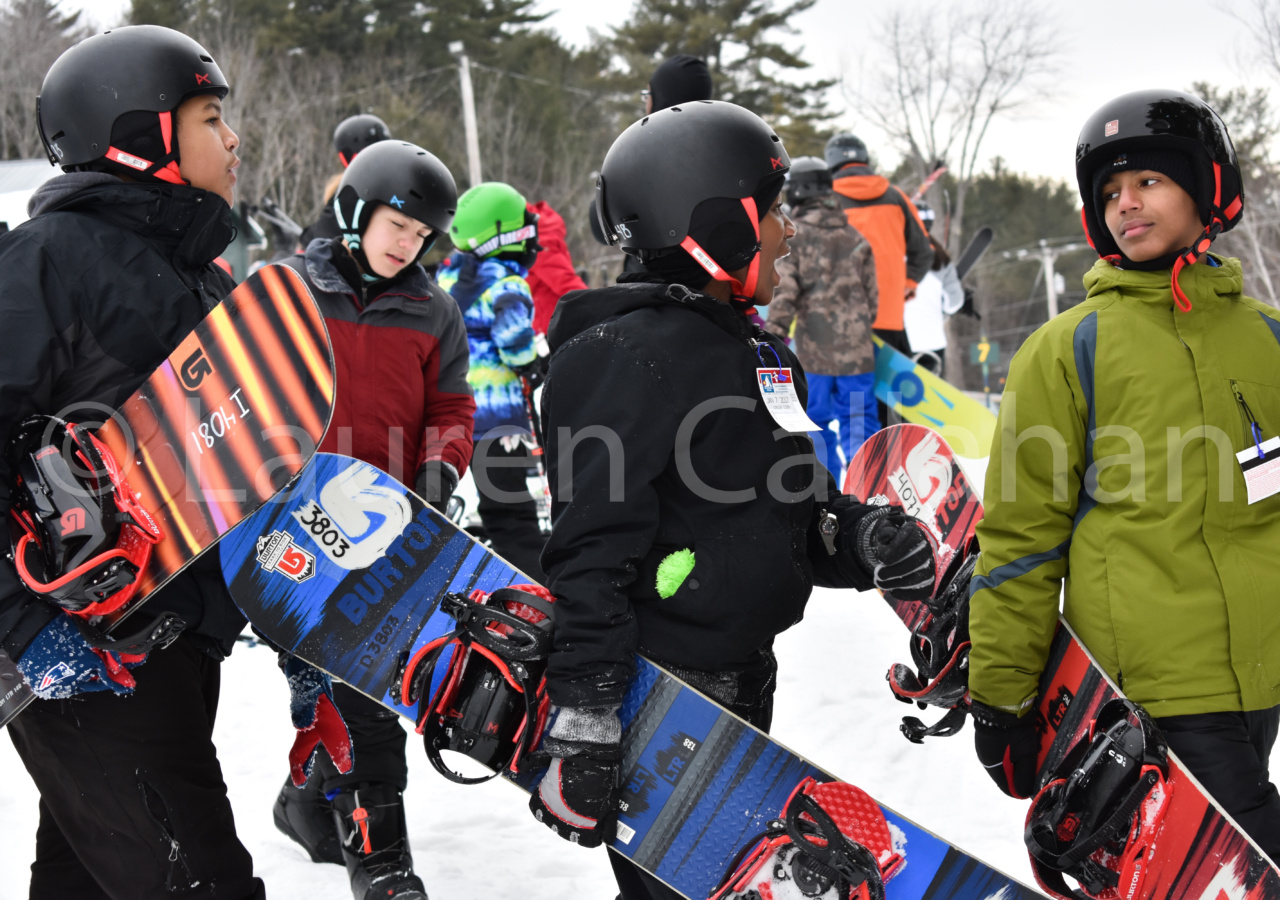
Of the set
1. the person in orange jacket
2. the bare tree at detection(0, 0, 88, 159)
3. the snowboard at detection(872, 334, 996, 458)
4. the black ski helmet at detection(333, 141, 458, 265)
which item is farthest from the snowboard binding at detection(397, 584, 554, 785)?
the bare tree at detection(0, 0, 88, 159)

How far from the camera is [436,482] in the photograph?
10.7ft

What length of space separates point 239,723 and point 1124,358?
405 centimetres

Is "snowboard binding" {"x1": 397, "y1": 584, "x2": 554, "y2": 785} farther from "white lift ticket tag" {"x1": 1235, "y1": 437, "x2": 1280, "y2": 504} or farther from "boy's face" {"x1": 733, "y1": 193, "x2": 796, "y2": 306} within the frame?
"white lift ticket tag" {"x1": 1235, "y1": 437, "x2": 1280, "y2": 504}

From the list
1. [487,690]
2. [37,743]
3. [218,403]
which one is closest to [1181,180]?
[487,690]

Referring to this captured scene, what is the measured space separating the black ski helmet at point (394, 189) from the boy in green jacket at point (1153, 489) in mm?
1955

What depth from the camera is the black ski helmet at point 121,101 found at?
226 cm

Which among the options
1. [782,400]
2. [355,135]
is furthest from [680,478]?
[355,135]

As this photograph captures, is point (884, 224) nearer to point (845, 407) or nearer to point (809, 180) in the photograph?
point (809, 180)

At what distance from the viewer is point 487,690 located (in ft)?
6.56

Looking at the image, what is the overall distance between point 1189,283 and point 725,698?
1.32 meters

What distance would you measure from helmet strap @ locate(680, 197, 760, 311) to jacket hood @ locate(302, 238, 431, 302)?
1.44 meters

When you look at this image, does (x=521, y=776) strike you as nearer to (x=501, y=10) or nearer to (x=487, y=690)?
(x=487, y=690)

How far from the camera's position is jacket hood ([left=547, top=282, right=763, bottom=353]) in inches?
82.2

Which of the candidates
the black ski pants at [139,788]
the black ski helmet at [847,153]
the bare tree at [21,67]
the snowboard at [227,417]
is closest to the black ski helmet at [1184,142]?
the snowboard at [227,417]
